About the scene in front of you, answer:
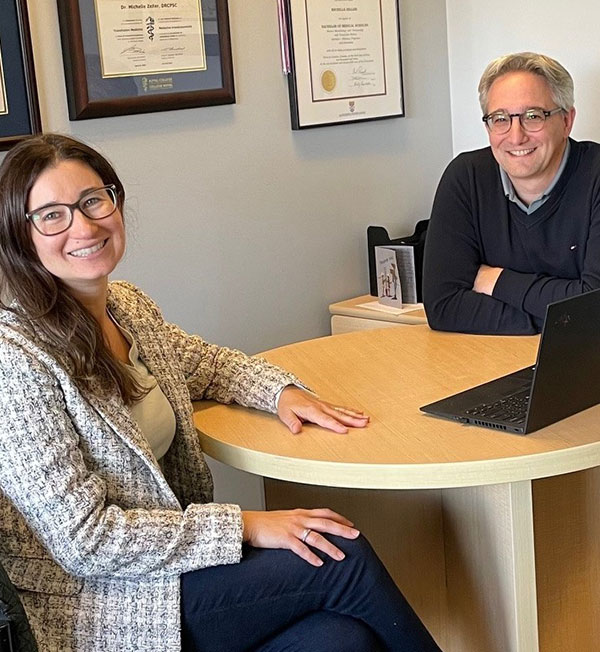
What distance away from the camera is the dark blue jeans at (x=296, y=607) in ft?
5.09

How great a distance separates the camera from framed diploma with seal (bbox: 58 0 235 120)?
2504 mm

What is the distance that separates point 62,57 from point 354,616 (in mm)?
1572

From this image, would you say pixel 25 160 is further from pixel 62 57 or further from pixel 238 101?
pixel 238 101

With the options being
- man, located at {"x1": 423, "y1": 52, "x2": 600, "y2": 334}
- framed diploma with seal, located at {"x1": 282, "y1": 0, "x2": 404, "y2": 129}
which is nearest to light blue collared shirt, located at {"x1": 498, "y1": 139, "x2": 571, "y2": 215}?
man, located at {"x1": 423, "y1": 52, "x2": 600, "y2": 334}

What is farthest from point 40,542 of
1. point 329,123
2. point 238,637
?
point 329,123

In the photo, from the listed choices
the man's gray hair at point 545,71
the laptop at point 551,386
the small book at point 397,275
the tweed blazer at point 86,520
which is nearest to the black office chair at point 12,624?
the tweed blazer at point 86,520

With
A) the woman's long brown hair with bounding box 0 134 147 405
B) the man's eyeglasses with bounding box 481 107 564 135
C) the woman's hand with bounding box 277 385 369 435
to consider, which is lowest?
the woman's hand with bounding box 277 385 369 435

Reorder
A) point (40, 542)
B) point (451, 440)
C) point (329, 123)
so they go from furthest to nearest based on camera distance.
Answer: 1. point (329, 123)
2. point (451, 440)
3. point (40, 542)

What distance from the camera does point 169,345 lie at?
6.32 feet

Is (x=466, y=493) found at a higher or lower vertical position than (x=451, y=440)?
lower

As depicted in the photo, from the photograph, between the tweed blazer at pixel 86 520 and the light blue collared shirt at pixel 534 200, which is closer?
the tweed blazer at pixel 86 520

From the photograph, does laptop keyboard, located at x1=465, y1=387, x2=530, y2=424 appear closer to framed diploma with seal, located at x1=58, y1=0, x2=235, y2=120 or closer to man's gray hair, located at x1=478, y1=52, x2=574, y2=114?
man's gray hair, located at x1=478, y1=52, x2=574, y2=114

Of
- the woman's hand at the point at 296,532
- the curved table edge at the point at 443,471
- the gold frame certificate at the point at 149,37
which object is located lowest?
the woman's hand at the point at 296,532

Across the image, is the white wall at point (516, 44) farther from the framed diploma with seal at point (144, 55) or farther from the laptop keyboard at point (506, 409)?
the laptop keyboard at point (506, 409)
